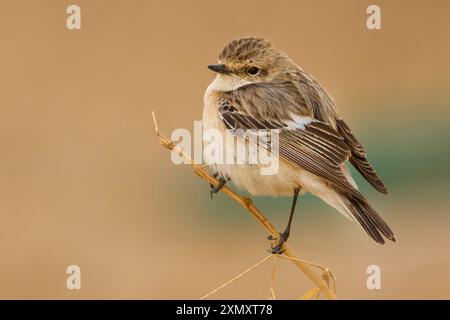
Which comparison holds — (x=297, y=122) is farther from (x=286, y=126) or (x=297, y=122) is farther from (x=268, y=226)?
(x=268, y=226)

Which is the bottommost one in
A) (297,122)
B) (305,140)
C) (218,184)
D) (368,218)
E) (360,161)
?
(368,218)

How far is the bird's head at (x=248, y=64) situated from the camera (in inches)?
215

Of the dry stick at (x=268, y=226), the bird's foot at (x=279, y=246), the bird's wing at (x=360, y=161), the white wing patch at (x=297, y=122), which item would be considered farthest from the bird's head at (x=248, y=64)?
the bird's foot at (x=279, y=246)

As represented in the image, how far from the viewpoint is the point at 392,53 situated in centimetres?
1372

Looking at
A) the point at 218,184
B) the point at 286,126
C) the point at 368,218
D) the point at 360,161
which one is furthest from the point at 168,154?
the point at 368,218

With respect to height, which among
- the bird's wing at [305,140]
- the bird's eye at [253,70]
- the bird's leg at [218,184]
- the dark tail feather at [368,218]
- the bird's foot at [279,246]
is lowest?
the bird's foot at [279,246]

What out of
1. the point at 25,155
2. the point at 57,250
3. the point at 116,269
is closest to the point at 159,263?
the point at 116,269

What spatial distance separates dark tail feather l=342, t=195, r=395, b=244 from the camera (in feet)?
16.1

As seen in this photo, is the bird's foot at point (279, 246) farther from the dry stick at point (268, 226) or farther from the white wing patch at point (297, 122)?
the white wing patch at point (297, 122)

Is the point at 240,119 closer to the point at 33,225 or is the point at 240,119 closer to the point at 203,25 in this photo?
the point at 33,225

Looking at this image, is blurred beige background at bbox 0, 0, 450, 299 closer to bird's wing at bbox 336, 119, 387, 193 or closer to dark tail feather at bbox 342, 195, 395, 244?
bird's wing at bbox 336, 119, 387, 193

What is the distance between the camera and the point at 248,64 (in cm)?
551

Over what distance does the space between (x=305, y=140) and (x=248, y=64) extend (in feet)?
1.86

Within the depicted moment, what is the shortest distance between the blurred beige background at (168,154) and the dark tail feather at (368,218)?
132 inches
